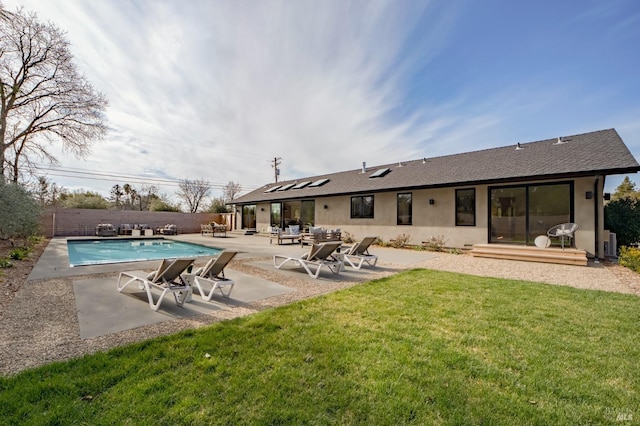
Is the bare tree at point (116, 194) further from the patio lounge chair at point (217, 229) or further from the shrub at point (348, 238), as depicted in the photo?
the shrub at point (348, 238)

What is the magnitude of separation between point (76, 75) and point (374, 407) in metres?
23.6

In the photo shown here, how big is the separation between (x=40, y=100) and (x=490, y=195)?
25490 mm

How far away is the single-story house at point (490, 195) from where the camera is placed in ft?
31.7

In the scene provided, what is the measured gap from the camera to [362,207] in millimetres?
16312

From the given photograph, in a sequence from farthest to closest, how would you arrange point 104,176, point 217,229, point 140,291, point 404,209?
1. point 104,176
2. point 217,229
3. point 404,209
4. point 140,291

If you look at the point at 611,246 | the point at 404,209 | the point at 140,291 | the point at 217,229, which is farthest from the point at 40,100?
the point at 611,246

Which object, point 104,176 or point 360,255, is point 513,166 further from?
point 104,176

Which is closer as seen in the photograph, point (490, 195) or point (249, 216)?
point (490, 195)

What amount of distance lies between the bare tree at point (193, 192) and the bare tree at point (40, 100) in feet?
76.8

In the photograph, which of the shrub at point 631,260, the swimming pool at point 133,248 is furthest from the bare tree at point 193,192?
the shrub at point 631,260

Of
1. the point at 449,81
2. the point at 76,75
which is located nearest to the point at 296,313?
the point at 449,81

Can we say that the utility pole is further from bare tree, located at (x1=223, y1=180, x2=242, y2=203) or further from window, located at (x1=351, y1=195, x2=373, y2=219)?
window, located at (x1=351, y1=195, x2=373, y2=219)

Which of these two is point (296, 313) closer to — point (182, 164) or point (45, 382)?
point (45, 382)

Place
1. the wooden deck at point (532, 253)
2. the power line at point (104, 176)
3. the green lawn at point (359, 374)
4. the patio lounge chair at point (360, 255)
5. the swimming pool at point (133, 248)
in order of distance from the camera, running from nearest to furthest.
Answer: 1. the green lawn at point (359, 374)
2. the patio lounge chair at point (360, 255)
3. the wooden deck at point (532, 253)
4. the swimming pool at point (133, 248)
5. the power line at point (104, 176)
